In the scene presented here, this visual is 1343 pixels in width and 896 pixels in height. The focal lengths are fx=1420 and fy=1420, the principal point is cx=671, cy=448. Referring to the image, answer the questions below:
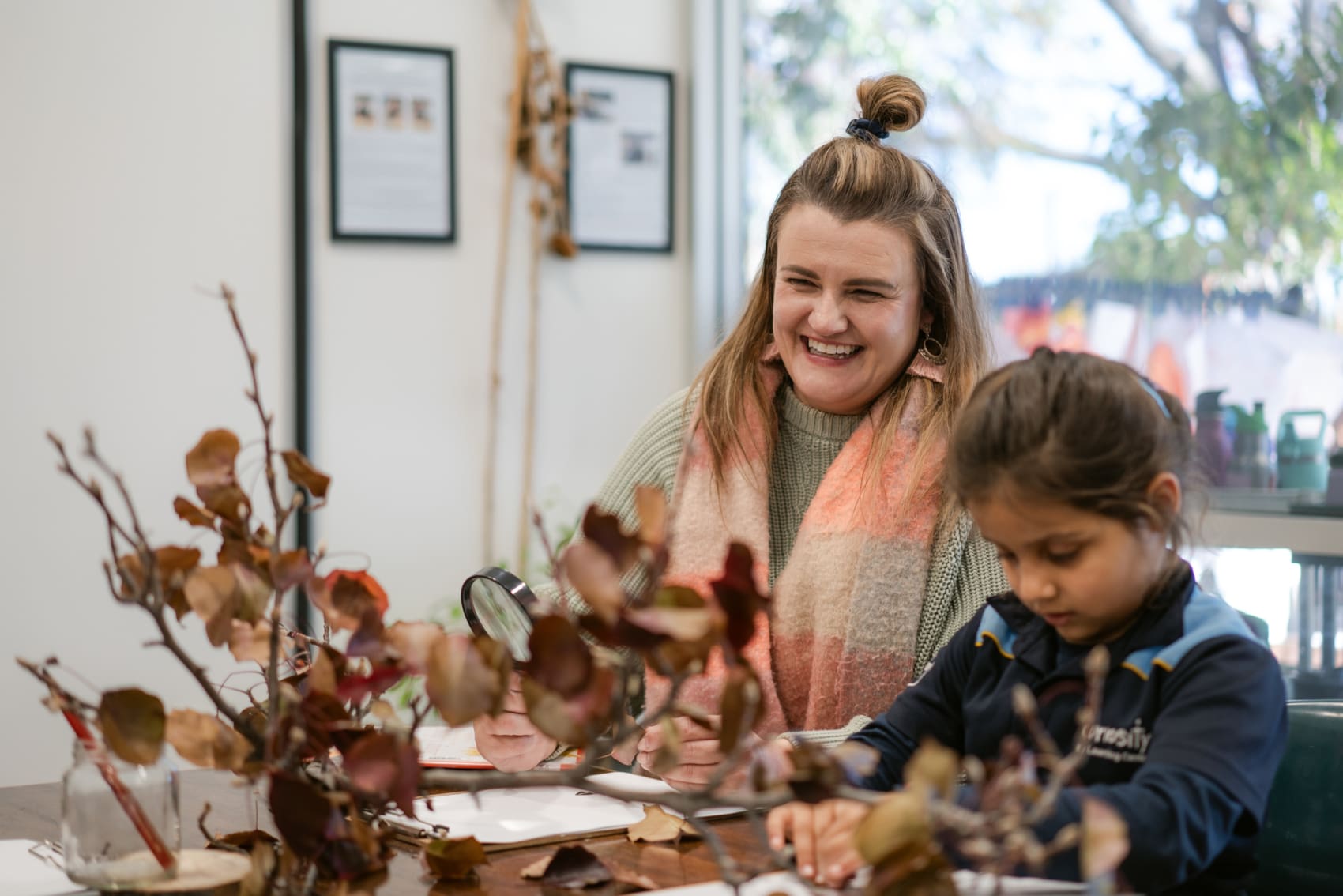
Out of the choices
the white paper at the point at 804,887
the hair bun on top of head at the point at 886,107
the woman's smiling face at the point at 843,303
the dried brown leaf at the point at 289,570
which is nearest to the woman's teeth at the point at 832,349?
the woman's smiling face at the point at 843,303

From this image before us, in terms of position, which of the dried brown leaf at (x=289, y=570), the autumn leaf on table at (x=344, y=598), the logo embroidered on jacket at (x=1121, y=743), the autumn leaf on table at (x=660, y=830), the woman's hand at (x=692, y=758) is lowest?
the woman's hand at (x=692, y=758)

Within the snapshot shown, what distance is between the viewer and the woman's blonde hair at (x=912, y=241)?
5.66 feet

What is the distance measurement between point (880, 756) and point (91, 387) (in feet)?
6.95

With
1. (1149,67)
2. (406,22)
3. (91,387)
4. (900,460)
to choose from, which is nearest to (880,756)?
(900,460)

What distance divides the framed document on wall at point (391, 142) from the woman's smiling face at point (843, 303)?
149 centimetres

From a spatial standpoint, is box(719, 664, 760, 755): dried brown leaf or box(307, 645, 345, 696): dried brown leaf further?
box(307, 645, 345, 696): dried brown leaf

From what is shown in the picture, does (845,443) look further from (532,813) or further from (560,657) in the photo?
(560,657)

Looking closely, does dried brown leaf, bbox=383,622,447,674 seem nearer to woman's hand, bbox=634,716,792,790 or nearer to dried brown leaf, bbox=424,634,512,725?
dried brown leaf, bbox=424,634,512,725

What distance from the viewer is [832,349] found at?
1.76 metres

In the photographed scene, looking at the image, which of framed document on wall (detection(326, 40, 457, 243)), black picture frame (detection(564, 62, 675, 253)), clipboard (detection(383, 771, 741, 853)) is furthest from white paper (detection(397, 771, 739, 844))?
black picture frame (detection(564, 62, 675, 253))

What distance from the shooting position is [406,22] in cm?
309

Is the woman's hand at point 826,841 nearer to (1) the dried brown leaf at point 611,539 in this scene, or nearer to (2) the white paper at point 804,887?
(2) the white paper at point 804,887

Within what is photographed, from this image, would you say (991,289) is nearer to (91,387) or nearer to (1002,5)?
(1002,5)

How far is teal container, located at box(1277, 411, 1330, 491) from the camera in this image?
239 centimetres
